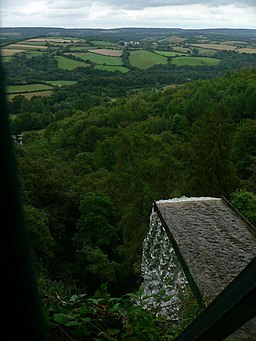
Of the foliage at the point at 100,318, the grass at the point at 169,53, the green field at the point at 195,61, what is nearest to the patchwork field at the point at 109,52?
the grass at the point at 169,53

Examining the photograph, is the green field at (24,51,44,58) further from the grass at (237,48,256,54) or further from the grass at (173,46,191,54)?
the grass at (237,48,256,54)

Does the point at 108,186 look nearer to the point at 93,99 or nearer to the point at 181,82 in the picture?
the point at 93,99

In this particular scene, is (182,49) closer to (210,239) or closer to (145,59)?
(145,59)

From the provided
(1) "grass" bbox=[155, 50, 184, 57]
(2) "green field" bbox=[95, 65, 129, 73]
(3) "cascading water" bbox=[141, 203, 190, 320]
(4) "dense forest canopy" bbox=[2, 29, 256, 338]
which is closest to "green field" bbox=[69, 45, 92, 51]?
(2) "green field" bbox=[95, 65, 129, 73]

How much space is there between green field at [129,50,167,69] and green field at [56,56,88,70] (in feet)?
39.7

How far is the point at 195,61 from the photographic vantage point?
85750mm

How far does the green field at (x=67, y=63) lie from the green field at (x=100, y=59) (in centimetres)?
216

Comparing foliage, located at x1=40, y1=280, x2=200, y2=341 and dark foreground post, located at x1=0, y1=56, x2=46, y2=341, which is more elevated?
dark foreground post, located at x1=0, y1=56, x2=46, y2=341

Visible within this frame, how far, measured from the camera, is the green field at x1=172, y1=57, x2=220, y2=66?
8475 cm

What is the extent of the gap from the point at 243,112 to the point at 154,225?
103ft

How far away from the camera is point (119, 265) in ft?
68.8

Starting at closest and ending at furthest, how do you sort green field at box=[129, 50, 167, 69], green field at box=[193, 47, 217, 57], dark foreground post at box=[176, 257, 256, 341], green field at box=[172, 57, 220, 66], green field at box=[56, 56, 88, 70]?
dark foreground post at box=[176, 257, 256, 341] < green field at box=[56, 56, 88, 70] < green field at box=[172, 57, 220, 66] < green field at box=[129, 50, 167, 69] < green field at box=[193, 47, 217, 57]

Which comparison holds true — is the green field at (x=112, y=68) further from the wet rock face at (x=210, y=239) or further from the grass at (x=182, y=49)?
the wet rock face at (x=210, y=239)

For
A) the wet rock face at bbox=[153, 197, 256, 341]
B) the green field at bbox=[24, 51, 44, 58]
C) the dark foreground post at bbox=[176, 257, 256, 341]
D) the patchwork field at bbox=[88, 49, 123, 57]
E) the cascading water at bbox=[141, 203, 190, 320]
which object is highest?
the dark foreground post at bbox=[176, 257, 256, 341]
